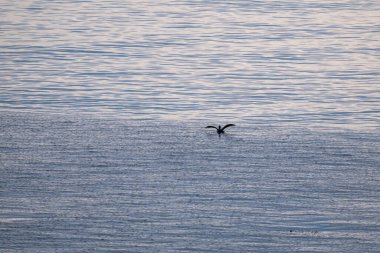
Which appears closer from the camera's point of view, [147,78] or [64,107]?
[64,107]

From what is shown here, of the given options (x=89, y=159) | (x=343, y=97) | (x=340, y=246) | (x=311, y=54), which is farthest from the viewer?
(x=311, y=54)

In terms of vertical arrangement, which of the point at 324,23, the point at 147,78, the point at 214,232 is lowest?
the point at 324,23

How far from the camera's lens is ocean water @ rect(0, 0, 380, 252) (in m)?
9.18

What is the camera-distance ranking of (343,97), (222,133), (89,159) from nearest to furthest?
(89,159) → (222,133) → (343,97)

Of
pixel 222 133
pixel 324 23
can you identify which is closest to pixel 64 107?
pixel 222 133

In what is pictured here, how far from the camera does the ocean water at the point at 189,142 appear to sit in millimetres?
9180

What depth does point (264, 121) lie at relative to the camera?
14.3 m

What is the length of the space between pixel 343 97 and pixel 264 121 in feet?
9.05

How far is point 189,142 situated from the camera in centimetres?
1277

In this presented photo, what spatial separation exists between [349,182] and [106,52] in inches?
487

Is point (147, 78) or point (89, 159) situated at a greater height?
point (89, 159)

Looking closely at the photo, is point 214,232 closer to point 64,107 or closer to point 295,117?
point 295,117

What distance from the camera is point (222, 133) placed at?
13.3m

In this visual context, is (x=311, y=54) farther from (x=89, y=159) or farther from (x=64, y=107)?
(x=89, y=159)
